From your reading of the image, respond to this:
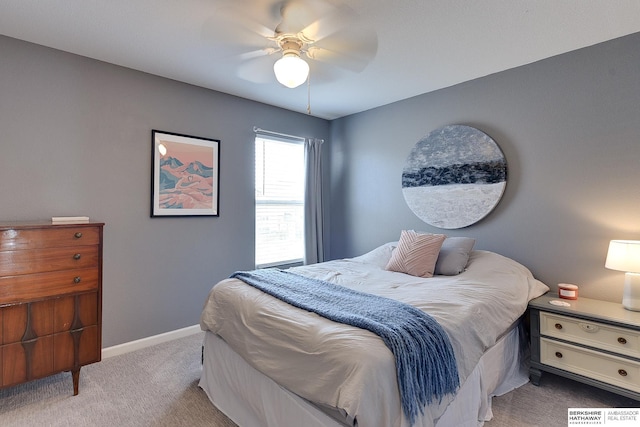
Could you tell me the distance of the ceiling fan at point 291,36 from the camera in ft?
6.44

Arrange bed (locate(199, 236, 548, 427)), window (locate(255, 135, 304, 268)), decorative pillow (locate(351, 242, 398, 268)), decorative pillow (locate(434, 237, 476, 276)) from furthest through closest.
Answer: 1. window (locate(255, 135, 304, 268))
2. decorative pillow (locate(351, 242, 398, 268))
3. decorative pillow (locate(434, 237, 476, 276))
4. bed (locate(199, 236, 548, 427))

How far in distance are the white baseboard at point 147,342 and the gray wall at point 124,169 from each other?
0.05m

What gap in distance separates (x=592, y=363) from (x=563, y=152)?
1.55 meters

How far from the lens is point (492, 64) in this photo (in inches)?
107

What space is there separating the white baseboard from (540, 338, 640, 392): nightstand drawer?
303 centimetres

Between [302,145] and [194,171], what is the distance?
147cm

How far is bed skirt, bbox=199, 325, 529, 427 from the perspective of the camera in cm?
150

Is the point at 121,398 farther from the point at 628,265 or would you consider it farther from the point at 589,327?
the point at 628,265

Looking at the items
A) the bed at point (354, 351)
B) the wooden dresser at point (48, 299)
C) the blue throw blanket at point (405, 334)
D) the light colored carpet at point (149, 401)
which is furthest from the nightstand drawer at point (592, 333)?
the wooden dresser at point (48, 299)

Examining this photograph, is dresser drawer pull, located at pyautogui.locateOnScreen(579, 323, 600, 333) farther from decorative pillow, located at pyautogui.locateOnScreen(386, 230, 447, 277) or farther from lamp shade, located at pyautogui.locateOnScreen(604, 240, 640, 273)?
decorative pillow, located at pyautogui.locateOnScreen(386, 230, 447, 277)

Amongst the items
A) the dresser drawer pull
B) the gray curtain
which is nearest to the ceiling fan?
the gray curtain

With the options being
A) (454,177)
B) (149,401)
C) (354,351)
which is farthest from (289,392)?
(454,177)

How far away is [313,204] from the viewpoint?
4.14m

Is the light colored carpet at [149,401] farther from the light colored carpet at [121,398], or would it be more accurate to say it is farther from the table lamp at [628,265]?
the table lamp at [628,265]
